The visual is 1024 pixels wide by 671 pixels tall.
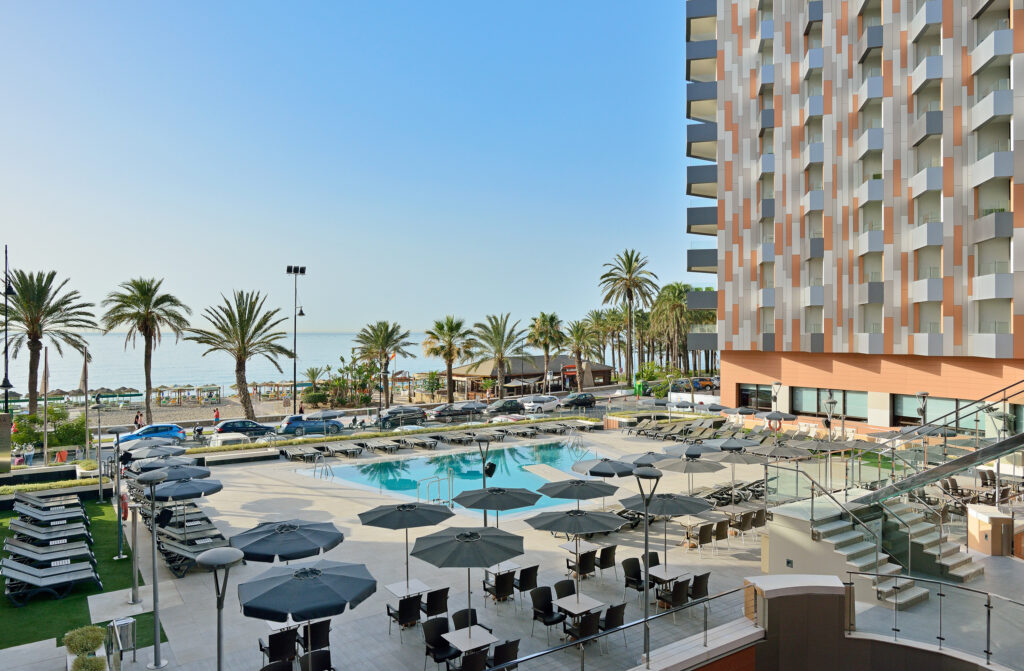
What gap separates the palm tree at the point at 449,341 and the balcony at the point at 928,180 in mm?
Result: 40379

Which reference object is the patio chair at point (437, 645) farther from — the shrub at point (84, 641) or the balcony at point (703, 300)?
the balcony at point (703, 300)

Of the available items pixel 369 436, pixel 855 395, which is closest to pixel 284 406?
pixel 369 436

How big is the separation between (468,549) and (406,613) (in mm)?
2253

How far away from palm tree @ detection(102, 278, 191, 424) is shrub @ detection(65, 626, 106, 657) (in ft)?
124

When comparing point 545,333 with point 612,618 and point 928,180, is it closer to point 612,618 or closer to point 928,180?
point 928,180

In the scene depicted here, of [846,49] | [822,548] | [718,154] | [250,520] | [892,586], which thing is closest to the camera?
[892,586]

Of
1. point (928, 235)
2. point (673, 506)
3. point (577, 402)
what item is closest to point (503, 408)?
point (577, 402)

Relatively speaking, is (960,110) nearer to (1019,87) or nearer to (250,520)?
(1019,87)

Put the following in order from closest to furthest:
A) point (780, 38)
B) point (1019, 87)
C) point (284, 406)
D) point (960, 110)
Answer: point (1019, 87)
point (960, 110)
point (780, 38)
point (284, 406)

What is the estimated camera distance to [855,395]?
38.5 m

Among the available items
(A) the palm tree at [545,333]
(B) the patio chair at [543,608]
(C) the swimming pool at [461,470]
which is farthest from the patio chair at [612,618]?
(A) the palm tree at [545,333]

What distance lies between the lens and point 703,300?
1831 inches

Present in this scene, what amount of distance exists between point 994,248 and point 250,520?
3445 cm

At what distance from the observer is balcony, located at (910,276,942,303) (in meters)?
32.5
